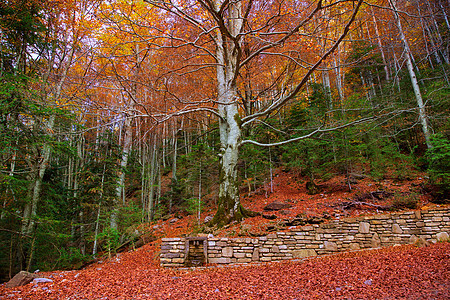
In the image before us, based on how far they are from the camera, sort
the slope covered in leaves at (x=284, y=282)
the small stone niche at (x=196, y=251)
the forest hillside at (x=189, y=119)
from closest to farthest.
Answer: the slope covered in leaves at (x=284, y=282), the small stone niche at (x=196, y=251), the forest hillside at (x=189, y=119)

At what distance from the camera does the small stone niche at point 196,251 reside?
16.9 ft

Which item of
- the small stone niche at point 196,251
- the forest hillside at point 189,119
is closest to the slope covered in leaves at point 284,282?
the small stone niche at point 196,251

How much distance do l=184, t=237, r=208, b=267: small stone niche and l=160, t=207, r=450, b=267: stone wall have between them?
0.08 ft

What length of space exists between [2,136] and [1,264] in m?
4.79

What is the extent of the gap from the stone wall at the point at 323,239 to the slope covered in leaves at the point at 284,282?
0.48m

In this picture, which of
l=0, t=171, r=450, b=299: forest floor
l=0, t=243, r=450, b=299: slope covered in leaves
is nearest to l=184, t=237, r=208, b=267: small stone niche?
l=0, t=171, r=450, b=299: forest floor

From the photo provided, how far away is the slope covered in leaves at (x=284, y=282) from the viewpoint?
2945mm

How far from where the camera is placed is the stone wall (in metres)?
5.20

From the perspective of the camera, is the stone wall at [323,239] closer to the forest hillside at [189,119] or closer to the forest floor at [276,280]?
the forest floor at [276,280]

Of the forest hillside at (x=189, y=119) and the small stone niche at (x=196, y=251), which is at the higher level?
the forest hillside at (x=189, y=119)

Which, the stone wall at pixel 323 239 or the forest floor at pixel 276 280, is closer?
the forest floor at pixel 276 280

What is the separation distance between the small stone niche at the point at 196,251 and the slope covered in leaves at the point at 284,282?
455mm

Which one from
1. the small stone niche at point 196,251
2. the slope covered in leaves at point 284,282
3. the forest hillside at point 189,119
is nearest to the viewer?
the slope covered in leaves at point 284,282

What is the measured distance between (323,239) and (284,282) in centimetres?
236
